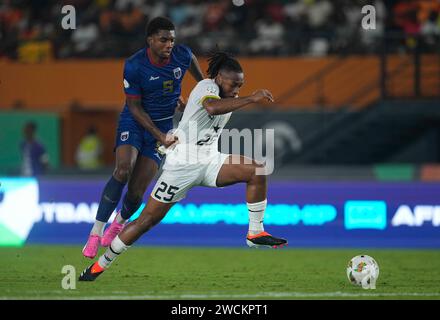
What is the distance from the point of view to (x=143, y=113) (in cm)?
1119

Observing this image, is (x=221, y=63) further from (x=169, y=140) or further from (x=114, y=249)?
(x=114, y=249)

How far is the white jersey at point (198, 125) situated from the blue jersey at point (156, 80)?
2.64ft

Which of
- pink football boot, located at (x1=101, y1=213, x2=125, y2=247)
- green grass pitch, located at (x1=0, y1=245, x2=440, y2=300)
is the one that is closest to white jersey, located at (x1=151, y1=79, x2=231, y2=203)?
green grass pitch, located at (x1=0, y1=245, x2=440, y2=300)

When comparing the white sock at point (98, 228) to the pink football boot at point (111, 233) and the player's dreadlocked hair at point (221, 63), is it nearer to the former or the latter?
the pink football boot at point (111, 233)

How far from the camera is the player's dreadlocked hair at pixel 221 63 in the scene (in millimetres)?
10484

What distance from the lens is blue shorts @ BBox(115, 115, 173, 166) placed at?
1145cm

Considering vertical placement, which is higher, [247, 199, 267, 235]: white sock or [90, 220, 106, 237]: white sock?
[247, 199, 267, 235]: white sock

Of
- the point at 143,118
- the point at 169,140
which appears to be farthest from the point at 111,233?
the point at 169,140

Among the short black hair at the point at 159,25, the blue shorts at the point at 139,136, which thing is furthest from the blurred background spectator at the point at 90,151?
the short black hair at the point at 159,25

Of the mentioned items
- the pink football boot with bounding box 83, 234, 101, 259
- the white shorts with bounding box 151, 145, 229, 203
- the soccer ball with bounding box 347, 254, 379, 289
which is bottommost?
the soccer ball with bounding box 347, 254, 379, 289

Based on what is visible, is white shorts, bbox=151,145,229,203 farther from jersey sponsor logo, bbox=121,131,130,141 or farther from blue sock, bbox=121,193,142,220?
blue sock, bbox=121,193,142,220

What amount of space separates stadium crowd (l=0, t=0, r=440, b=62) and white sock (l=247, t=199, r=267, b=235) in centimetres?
889

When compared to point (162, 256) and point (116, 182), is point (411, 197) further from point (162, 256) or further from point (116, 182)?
point (116, 182)

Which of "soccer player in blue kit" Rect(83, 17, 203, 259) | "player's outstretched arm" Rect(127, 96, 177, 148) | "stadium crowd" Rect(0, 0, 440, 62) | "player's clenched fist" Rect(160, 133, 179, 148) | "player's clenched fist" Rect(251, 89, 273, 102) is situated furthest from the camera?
"stadium crowd" Rect(0, 0, 440, 62)
